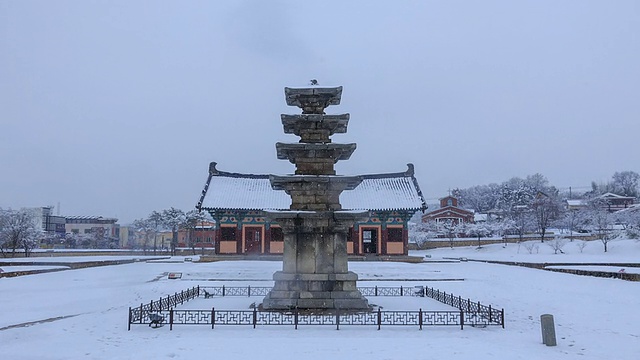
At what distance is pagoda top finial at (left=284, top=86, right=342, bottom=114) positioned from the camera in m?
18.7

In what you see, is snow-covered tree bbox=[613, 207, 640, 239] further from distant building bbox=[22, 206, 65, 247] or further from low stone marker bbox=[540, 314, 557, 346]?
distant building bbox=[22, 206, 65, 247]

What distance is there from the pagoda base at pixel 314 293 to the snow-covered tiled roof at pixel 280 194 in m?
32.9

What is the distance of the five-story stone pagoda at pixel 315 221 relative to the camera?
17266 mm

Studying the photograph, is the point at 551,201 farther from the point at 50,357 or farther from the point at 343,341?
the point at 50,357

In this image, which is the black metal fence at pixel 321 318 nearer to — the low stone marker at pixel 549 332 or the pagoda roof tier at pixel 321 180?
the low stone marker at pixel 549 332

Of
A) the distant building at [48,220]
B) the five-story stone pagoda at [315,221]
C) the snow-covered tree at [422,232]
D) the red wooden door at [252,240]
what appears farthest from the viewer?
the distant building at [48,220]

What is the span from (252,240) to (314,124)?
33.6 meters

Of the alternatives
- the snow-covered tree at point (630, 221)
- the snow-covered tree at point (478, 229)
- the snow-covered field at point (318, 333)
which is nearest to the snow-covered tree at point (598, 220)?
the snow-covered tree at point (630, 221)

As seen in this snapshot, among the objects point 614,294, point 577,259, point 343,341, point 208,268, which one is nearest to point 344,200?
point 208,268

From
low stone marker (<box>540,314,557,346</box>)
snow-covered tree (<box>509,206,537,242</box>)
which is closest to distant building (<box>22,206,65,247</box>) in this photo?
snow-covered tree (<box>509,206,537,242</box>)

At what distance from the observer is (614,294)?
2409 centimetres

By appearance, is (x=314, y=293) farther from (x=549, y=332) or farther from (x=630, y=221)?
(x=630, y=221)

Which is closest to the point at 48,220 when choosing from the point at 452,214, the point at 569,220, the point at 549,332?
the point at 452,214

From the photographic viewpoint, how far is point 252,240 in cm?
5041
